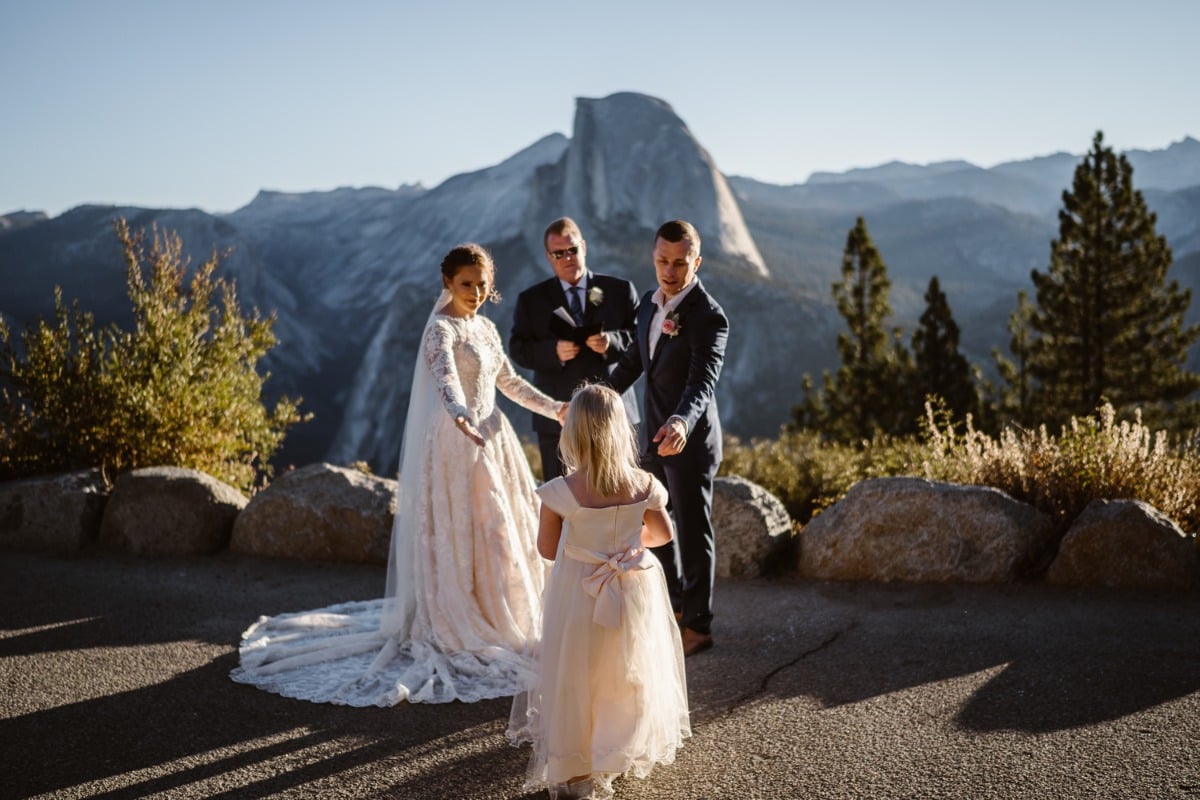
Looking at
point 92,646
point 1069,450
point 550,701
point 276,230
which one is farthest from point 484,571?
point 276,230

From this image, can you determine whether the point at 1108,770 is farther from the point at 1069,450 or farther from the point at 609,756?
the point at 1069,450

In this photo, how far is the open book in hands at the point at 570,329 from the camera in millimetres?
5859

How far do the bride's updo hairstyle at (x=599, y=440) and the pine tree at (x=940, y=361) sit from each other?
21626mm

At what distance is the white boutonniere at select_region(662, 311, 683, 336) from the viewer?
5086mm

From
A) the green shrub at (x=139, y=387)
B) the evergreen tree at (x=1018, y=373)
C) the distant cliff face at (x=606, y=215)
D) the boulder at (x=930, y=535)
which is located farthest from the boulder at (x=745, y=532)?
the distant cliff face at (x=606, y=215)

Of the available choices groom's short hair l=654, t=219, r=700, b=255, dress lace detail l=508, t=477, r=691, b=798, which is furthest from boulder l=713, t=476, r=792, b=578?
dress lace detail l=508, t=477, r=691, b=798

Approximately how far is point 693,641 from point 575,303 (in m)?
2.24

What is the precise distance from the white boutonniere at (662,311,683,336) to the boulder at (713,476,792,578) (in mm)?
2613

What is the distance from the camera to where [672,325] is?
509 cm

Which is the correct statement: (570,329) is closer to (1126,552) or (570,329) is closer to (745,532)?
(745,532)

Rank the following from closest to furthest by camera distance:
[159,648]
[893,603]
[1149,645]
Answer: [1149,645] < [159,648] < [893,603]

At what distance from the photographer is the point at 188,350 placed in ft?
30.1

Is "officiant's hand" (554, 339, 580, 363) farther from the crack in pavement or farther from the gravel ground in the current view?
the crack in pavement

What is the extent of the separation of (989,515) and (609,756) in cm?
422
